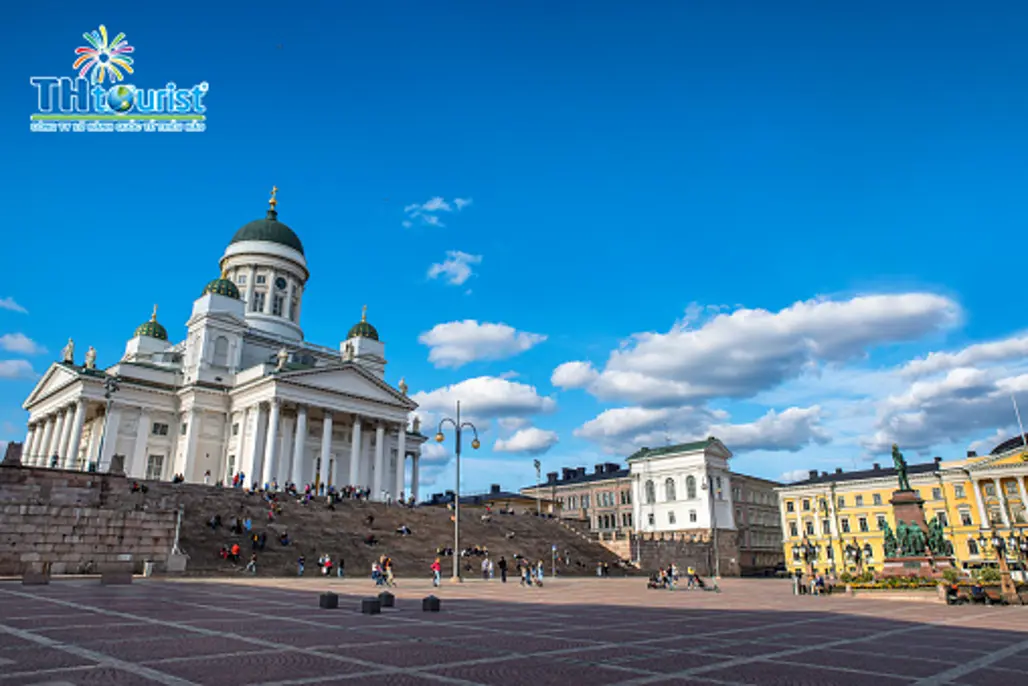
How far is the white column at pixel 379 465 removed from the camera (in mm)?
59344

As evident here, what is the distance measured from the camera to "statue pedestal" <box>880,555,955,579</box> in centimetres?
3029

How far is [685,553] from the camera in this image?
63094 mm

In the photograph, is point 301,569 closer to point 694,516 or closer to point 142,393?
point 142,393

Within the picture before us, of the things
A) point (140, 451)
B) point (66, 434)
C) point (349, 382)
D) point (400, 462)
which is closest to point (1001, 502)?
point (400, 462)

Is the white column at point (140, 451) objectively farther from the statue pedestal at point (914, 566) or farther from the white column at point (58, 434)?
the statue pedestal at point (914, 566)

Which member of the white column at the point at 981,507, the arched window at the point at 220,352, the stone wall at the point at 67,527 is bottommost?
the stone wall at the point at 67,527

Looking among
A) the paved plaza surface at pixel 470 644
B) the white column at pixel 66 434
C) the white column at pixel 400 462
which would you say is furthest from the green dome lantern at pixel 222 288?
the paved plaza surface at pixel 470 644

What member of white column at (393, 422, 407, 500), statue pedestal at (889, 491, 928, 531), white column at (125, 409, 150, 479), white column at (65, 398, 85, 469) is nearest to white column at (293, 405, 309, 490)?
white column at (393, 422, 407, 500)

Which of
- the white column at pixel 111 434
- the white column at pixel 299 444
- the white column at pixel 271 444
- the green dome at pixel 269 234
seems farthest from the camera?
the green dome at pixel 269 234

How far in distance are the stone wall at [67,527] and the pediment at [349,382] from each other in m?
23.8

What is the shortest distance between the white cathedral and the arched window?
3.6 inches

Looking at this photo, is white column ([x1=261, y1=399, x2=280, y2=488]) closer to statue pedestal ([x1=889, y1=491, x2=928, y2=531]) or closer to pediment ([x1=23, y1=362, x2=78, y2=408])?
pediment ([x1=23, y1=362, x2=78, y2=408])

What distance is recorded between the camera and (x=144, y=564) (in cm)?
2869

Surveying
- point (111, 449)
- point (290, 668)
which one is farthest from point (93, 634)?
point (111, 449)
